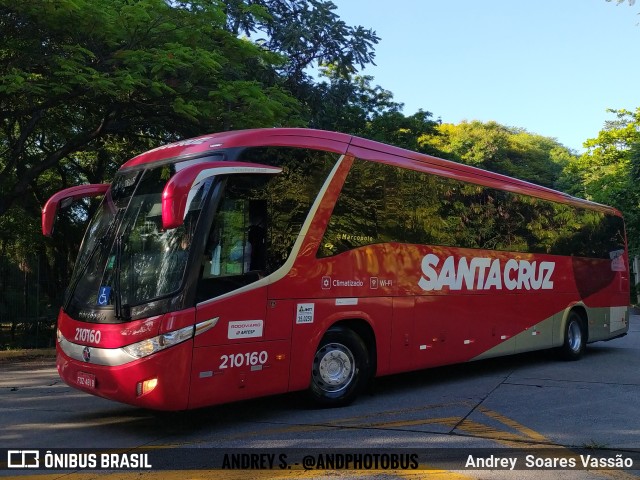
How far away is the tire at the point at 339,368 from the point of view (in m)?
7.31

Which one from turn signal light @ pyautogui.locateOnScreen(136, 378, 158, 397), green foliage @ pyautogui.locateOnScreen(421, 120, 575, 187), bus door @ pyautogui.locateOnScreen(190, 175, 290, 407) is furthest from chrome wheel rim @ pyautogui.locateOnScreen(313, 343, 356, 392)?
green foliage @ pyautogui.locateOnScreen(421, 120, 575, 187)

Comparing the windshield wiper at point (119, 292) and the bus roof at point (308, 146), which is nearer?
the windshield wiper at point (119, 292)

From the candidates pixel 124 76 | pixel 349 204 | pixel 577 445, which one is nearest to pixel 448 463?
pixel 577 445

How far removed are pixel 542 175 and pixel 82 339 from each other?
2085 inches

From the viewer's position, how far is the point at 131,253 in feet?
20.8

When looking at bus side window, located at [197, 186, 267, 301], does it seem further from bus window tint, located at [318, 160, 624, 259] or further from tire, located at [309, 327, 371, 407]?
tire, located at [309, 327, 371, 407]

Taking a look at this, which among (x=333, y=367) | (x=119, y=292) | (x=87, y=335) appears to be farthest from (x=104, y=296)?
(x=333, y=367)

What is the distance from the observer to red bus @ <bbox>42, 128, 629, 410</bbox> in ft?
19.6

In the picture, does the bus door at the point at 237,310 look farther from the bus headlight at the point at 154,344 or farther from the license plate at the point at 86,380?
the license plate at the point at 86,380

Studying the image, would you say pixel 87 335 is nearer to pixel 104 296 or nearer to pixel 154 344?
pixel 104 296

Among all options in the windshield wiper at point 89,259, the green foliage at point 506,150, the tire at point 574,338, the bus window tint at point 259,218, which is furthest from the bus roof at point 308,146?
the green foliage at point 506,150

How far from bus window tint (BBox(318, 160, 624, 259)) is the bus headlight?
213cm

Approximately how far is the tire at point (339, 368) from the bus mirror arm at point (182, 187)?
2526mm

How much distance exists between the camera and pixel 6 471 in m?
5.12
